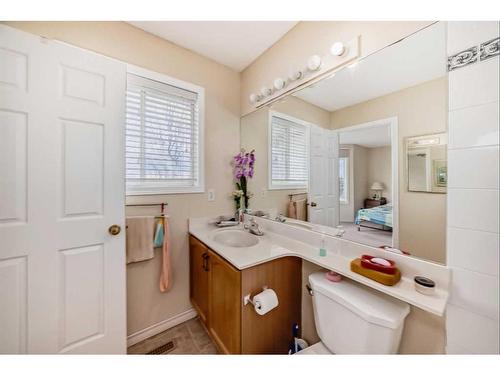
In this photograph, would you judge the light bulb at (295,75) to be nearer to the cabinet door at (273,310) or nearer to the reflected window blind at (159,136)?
the reflected window blind at (159,136)

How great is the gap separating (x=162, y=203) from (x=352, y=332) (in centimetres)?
147

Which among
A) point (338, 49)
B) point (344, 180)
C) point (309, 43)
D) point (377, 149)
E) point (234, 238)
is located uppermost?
point (309, 43)

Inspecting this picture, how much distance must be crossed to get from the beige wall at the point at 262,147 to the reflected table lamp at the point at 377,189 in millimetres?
576

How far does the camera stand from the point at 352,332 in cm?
83

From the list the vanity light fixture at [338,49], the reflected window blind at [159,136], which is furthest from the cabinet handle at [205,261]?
the vanity light fixture at [338,49]

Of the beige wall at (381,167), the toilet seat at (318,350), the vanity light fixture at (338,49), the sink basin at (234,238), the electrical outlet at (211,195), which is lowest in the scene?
the toilet seat at (318,350)

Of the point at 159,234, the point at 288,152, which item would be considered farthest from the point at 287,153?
the point at 159,234

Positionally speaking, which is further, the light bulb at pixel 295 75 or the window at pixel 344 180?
the light bulb at pixel 295 75

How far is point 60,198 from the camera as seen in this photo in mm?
1015

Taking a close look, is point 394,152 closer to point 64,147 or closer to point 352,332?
point 352,332

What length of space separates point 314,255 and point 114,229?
124cm

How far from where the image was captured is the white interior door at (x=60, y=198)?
36.0 inches

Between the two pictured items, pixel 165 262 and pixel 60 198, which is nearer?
pixel 60 198

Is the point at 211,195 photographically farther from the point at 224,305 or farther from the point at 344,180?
the point at 344,180
